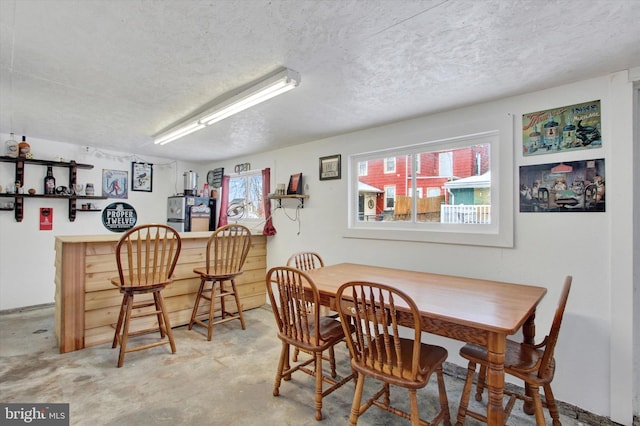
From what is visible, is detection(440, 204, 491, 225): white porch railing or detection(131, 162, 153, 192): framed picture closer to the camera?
detection(440, 204, 491, 225): white porch railing

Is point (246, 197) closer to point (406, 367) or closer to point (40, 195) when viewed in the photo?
point (40, 195)

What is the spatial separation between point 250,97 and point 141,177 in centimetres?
360

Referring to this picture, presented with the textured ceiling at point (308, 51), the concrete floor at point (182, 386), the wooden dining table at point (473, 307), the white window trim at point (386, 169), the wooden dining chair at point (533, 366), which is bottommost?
the concrete floor at point (182, 386)

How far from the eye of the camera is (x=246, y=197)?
490 cm

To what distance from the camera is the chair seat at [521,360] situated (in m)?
1.54

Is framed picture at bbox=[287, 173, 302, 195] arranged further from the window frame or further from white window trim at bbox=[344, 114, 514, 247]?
white window trim at bbox=[344, 114, 514, 247]

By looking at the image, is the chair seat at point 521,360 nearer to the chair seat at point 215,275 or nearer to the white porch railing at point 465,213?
the white porch railing at point 465,213

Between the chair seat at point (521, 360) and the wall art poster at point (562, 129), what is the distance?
1.34m

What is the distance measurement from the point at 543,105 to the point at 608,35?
682 millimetres

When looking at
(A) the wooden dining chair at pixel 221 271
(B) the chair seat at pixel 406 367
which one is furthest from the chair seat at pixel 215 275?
(B) the chair seat at pixel 406 367

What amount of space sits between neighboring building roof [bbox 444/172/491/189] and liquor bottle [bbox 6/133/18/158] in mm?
4944

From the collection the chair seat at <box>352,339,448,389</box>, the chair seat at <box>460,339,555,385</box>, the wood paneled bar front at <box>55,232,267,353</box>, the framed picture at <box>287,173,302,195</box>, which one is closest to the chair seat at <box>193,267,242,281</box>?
the wood paneled bar front at <box>55,232,267,353</box>

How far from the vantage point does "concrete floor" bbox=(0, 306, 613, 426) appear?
1.92 meters

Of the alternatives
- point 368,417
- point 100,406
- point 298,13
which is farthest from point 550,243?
point 100,406
